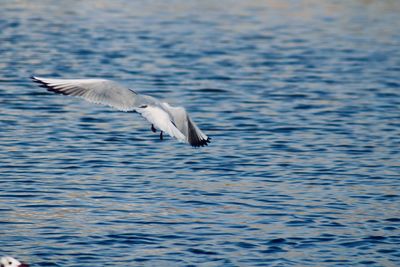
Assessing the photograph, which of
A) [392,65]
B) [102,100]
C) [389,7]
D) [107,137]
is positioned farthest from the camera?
[389,7]

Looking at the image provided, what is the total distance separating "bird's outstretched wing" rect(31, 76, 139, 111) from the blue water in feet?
3.49

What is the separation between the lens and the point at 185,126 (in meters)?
11.0

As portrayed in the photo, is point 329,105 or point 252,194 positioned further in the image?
point 329,105

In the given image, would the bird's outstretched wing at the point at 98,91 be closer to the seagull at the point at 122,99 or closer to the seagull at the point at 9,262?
the seagull at the point at 122,99

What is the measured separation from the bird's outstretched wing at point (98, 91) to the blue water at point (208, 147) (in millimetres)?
1063

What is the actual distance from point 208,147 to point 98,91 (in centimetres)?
311

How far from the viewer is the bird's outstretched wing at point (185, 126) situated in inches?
431

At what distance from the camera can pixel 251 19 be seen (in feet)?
84.3

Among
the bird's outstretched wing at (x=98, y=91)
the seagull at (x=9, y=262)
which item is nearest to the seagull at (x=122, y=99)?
the bird's outstretched wing at (x=98, y=91)

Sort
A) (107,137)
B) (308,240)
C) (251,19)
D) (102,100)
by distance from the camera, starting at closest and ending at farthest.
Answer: (308,240)
(102,100)
(107,137)
(251,19)

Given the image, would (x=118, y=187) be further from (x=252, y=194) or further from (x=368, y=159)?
(x=368, y=159)

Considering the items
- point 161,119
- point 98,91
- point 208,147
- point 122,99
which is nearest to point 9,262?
point 161,119

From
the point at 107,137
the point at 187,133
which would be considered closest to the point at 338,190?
the point at 187,133

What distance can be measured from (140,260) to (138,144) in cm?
489
